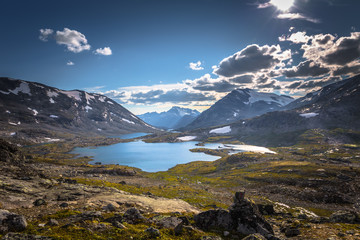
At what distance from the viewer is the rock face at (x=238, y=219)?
70.0ft

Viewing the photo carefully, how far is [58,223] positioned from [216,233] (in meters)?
16.6

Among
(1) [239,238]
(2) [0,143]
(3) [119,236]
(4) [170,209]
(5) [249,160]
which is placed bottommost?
(5) [249,160]

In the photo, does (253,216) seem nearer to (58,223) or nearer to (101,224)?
(101,224)

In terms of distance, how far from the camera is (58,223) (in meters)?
17.9

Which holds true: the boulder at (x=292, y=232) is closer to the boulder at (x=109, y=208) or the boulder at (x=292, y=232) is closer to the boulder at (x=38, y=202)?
the boulder at (x=109, y=208)

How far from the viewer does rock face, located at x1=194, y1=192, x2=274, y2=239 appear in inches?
840

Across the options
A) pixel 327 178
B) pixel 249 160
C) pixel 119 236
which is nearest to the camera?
pixel 119 236

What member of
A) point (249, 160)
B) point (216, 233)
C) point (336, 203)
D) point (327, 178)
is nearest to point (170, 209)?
point (216, 233)

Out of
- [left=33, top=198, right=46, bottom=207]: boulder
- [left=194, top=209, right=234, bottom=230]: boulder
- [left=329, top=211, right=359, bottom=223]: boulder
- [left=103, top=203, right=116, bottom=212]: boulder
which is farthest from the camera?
[left=329, top=211, right=359, bottom=223]: boulder

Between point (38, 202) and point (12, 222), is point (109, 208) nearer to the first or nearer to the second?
point (38, 202)

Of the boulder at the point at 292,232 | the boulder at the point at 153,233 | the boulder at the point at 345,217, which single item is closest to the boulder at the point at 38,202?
the boulder at the point at 153,233

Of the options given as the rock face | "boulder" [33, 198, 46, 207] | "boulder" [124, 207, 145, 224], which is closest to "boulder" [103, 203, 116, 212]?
"boulder" [124, 207, 145, 224]

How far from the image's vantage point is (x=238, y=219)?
72.7ft

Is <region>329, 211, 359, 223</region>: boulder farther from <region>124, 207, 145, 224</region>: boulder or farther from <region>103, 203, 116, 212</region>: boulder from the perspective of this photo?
<region>103, 203, 116, 212</region>: boulder
